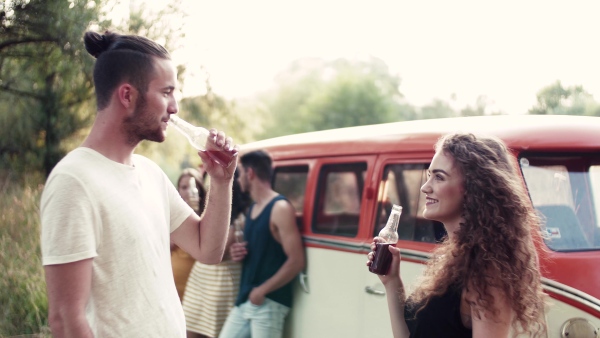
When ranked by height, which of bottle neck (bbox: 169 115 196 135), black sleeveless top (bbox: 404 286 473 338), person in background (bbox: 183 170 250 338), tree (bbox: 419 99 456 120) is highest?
tree (bbox: 419 99 456 120)

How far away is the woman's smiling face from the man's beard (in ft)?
3.71

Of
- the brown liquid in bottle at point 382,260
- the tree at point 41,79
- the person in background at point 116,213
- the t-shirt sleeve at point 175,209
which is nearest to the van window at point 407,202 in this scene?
the brown liquid in bottle at point 382,260

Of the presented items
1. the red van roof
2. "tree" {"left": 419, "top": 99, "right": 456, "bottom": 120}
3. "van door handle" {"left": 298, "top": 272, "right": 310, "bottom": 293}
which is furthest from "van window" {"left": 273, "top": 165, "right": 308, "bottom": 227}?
"tree" {"left": 419, "top": 99, "right": 456, "bottom": 120}

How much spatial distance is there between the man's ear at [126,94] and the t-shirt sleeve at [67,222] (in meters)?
0.37

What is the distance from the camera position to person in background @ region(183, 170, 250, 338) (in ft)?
19.8

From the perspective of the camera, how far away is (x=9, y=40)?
21.0 ft

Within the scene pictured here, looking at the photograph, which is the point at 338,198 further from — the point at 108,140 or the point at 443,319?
the point at 108,140

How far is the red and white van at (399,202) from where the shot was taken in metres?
3.89

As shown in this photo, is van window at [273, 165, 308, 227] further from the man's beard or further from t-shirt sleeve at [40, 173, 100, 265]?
t-shirt sleeve at [40, 173, 100, 265]

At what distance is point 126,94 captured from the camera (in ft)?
8.24

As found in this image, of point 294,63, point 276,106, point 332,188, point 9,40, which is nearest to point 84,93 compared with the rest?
point 9,40

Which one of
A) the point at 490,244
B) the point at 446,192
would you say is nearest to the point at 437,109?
the point at 446,192

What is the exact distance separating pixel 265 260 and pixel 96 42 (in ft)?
11.0

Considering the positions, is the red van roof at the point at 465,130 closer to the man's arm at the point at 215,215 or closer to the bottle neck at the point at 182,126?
the man's arm at the point at 215,215
